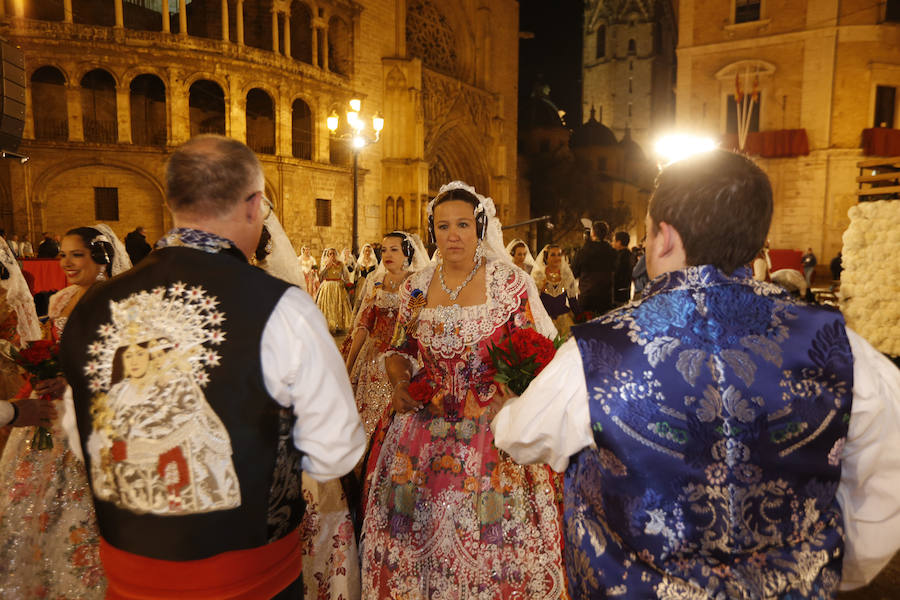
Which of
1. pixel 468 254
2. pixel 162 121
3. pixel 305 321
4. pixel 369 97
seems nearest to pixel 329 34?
pixel 369 97

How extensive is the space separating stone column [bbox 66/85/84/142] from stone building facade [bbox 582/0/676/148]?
50.8 m

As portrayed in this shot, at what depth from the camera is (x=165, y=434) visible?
5.00 feet

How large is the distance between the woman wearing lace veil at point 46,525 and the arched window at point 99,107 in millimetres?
20325

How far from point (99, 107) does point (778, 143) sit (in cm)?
2425

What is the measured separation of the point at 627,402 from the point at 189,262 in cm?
120

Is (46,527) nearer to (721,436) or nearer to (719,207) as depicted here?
(721,436)

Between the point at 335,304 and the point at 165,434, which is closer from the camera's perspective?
the point at 165,434

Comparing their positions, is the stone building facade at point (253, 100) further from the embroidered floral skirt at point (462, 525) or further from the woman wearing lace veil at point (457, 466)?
the embroidered floral skirt at point (462, 525)

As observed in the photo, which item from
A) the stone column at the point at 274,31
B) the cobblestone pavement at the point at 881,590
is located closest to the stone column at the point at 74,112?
the stone column at the point at 274,31

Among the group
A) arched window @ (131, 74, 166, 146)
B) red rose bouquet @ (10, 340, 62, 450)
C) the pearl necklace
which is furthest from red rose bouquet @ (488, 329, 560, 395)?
arched window @ (131, 74, 166, 146)

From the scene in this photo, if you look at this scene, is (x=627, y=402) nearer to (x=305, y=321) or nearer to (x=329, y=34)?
(x=305, y=321)

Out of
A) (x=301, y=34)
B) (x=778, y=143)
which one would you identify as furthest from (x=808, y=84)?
(x=301, y=34)

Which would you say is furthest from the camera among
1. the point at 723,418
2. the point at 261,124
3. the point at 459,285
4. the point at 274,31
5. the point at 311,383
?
the point at 261,124

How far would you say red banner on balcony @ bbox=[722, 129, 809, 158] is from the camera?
20.1 metres
